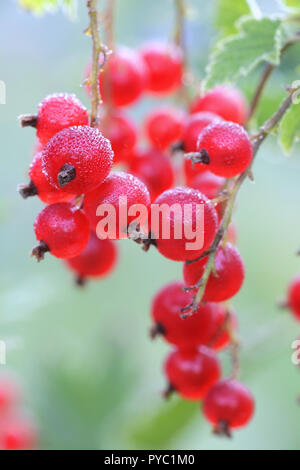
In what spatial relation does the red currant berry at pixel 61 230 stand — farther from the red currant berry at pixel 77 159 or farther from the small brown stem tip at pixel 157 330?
the small brown stem tip at pixel 157 330

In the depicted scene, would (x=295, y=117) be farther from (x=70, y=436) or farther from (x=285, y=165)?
(x=285, y=165)

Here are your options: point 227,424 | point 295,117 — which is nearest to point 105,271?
point 227,424

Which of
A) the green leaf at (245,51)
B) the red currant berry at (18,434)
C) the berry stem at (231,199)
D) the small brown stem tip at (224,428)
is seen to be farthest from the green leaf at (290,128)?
the red currant berry at (18,434)

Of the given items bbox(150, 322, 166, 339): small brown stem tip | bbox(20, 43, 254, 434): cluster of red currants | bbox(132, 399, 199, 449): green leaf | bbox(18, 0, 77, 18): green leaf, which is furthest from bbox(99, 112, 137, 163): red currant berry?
bbox(132, 399, 199, 449): green leaf

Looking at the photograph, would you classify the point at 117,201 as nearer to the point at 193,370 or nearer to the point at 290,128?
the point at 290,128

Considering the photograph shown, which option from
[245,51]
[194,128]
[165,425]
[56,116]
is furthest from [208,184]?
[165,425]

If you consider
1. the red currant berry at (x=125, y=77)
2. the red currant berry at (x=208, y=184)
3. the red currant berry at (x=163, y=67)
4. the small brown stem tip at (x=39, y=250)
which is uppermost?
the red currant berry at (x=163, y=67)
